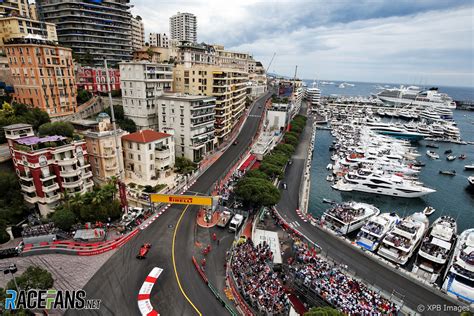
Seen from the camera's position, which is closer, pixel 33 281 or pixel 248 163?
pixel 33 281

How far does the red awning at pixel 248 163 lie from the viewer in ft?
212

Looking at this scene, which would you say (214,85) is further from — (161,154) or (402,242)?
(402,242)

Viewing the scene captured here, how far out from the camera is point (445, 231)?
45.3 metres

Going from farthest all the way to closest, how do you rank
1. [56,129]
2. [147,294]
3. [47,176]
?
1. [56,129]
2. [47,176]
3. [147,294]

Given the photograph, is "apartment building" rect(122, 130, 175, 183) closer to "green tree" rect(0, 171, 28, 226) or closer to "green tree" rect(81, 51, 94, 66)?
"green tree" rect(0, 171, 28, 226)

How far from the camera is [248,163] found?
225ft

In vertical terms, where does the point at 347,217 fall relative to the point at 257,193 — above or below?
below

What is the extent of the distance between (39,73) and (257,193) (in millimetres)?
62072

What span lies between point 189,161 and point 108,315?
41.3 m

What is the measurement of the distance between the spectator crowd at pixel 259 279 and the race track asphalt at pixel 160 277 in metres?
3.76

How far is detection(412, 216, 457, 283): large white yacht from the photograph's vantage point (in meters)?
39.7

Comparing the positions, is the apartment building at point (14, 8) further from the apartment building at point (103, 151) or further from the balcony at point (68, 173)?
the balcony at point (68, 173)

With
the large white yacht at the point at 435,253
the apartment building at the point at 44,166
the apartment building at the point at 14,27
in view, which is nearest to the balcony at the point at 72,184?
the apartment building at the point at 44,166

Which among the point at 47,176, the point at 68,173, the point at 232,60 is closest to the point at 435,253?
the point at 68,173
